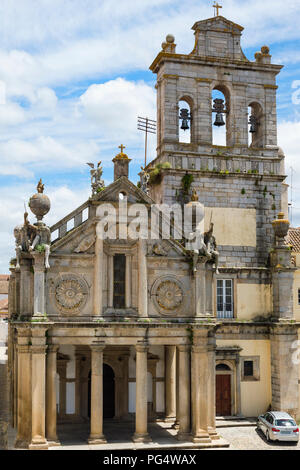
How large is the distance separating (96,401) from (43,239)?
308 inches

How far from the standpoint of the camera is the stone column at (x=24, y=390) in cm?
2928

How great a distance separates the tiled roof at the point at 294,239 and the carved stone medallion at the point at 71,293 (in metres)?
14.1

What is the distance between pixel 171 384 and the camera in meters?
35.8

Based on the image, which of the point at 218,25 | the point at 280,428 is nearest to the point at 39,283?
the point at 280,428

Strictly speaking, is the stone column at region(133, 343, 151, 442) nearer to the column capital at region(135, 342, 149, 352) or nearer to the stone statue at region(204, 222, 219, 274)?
the column capital at region(135, 342, 149, 352)

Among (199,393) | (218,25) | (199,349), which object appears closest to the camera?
(199,393)

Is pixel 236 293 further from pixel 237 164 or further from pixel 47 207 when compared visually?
pixel 47 207

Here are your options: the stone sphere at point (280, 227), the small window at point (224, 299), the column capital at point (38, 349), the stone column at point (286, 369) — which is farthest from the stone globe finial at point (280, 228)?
the column capital at point (38, 349)

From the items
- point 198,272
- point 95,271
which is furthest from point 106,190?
point 198,272

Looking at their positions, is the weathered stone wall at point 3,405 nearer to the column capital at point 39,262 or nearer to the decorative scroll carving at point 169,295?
the column capital at point 39,262

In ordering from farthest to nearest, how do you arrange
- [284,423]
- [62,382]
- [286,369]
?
[286,369] < [62,382] < [284,423]

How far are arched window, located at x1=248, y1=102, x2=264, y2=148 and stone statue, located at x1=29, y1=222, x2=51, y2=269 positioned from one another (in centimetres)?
1578

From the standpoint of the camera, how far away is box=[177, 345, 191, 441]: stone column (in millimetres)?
30795

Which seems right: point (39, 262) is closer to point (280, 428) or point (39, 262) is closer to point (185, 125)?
point (185, 125)
